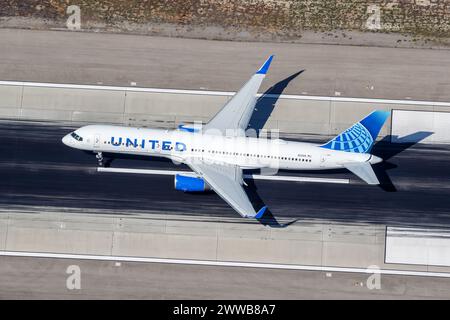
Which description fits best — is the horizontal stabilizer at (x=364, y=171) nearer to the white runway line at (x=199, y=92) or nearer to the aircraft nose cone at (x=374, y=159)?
the aircraft nose cone at (x=374, y=159)

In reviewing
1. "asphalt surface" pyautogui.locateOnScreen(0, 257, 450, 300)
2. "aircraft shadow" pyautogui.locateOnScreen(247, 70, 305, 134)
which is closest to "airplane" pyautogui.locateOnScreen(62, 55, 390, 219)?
"aircraft shadow" pyautogui.locateOnScreen(247, 70, 305, 134)

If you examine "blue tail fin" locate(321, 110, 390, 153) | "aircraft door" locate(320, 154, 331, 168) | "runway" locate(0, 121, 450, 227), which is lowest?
"runway" locate(0, 121, 450, 227)

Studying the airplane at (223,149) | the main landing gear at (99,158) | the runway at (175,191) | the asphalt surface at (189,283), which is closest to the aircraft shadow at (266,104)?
the airplane at (223,149)

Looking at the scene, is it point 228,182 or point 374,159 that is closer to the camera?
point 374,159

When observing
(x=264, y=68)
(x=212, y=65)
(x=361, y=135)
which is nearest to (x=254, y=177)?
(x=264, y=68)

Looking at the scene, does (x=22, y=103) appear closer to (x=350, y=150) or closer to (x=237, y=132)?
(x=237, y=132)

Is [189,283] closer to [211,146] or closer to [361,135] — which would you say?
[211,146]

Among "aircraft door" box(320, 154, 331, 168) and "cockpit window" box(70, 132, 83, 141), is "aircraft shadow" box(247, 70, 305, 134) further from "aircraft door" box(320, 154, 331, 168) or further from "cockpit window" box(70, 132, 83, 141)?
"cockpit window" box(70, 132, 83, 141)
